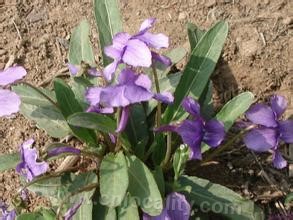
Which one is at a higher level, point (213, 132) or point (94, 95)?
point (94, 95)

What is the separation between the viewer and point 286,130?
210 centimetres

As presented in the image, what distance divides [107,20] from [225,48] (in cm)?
59

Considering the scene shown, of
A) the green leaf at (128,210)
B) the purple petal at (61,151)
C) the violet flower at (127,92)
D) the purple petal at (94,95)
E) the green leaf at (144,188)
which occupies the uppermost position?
the violet flower at (127,92)

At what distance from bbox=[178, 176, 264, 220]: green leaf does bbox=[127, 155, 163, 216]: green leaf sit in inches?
5.6

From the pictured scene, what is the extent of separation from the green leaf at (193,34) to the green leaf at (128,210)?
2.16 feet

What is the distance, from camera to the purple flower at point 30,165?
6.89 feet

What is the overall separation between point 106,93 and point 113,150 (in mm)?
536

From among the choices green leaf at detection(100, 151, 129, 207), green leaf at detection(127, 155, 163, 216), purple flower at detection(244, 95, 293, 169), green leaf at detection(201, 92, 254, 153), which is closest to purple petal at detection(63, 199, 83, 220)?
green leaf at detection(100, 151, 129, 207)

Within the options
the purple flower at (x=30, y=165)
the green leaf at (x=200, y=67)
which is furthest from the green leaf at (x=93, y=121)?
the green leaf at (x=200, y=67)

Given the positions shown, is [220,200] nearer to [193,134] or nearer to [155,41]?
[193,134]

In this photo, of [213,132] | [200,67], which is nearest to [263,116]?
[213,132]

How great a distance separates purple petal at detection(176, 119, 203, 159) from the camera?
1.97 m

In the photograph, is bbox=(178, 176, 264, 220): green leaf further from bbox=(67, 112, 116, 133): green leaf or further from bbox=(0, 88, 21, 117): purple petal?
bbox=(0, 88, 21, 117): purple petal

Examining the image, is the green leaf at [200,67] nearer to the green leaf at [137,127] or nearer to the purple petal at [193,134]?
the green leaf at [137,127]
